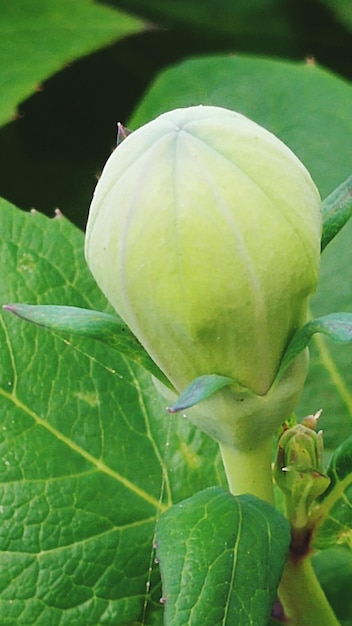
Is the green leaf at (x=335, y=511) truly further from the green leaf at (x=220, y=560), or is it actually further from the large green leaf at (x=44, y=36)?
the large green leaf at (x=44, y=36)

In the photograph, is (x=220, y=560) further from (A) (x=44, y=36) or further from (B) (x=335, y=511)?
(A) (x=44, y=36)

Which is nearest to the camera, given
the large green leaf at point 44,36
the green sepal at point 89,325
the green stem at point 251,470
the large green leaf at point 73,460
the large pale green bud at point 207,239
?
the large pale green bud at point 207,239

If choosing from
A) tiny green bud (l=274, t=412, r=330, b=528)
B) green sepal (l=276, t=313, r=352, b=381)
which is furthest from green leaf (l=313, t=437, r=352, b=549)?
green sepal (l=276, t=313, r=352, b=381)

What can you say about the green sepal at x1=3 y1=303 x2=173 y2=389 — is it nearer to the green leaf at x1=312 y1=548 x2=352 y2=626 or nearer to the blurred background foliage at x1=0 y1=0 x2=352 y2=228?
the green leaf at x1=312 y1=548 x2=352 y2=626

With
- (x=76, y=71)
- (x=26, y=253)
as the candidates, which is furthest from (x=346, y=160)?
(x=76, y=71)

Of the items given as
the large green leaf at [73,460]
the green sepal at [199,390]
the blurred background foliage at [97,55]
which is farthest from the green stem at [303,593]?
the blurred background foliage at [97,55]

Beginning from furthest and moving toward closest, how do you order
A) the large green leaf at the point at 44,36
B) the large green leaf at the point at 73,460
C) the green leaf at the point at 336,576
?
1. the large green leaf at the point at 44,36
2. the green leaf at the point at 336,576
3. the large green leaf at the point at 73,460
